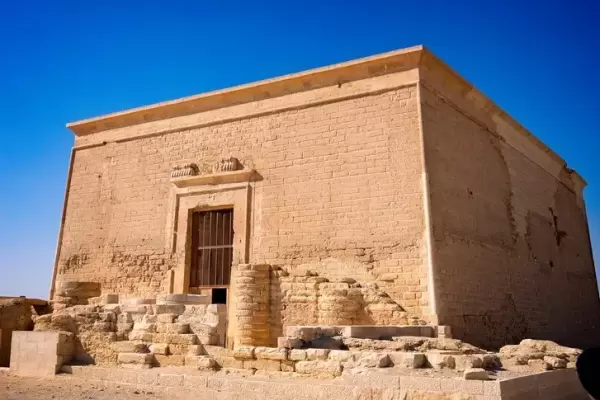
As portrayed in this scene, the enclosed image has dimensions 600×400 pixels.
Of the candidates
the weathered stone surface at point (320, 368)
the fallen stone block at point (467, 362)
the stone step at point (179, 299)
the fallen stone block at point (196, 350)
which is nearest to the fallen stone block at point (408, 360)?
the fallen stone block at point (467, 362)

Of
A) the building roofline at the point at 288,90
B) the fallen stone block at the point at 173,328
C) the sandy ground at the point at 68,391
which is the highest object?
the building roofline at the point at 288,90

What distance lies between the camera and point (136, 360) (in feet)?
24.1

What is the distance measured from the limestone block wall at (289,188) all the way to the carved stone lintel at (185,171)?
0.20 meters

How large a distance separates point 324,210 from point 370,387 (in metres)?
5.43

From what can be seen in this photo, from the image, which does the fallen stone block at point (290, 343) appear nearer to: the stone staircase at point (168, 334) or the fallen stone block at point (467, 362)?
the stone staircase at point (168, 334)

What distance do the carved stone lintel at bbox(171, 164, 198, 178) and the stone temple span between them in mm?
35

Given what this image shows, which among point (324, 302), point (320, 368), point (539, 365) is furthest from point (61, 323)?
point (539, 365)

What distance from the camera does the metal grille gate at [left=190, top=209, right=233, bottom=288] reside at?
37.0ft

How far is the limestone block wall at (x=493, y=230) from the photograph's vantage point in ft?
31.1

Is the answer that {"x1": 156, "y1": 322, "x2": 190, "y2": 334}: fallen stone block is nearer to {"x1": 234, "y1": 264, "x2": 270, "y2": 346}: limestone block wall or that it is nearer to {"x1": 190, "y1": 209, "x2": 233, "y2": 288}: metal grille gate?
A: {"x1": 234, "y1": 264, "x2": 270, "y2": 346}: limestone block wall

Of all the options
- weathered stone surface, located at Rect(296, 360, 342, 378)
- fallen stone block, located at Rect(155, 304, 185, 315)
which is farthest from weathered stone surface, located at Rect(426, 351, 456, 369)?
fallen stone block, located at Rect(155, 304, 185, 315)

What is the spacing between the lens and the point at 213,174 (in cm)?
1156

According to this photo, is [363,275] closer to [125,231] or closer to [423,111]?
[423,111]

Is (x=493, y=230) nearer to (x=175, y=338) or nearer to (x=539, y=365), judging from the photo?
(x=539, y=365)
